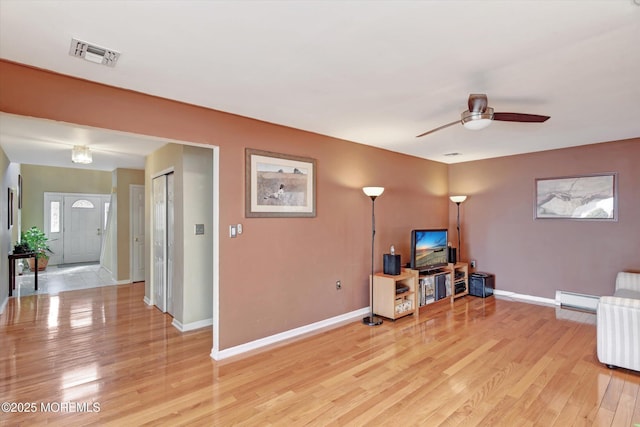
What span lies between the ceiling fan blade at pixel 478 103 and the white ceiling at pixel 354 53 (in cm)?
12

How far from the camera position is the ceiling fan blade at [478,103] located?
2436 millimetres

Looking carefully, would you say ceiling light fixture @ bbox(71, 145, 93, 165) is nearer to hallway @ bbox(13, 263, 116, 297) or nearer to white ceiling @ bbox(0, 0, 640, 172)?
hallway @ bbox(13, 263, 116, 297)

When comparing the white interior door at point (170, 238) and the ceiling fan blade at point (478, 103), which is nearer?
the ceiling fan blade at point (478, 103)

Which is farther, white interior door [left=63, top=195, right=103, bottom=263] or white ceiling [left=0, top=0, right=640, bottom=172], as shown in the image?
white interior door [left=63, top=195, right=103, bottom=263]

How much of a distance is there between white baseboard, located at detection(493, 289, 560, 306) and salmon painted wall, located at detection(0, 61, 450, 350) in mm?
1830

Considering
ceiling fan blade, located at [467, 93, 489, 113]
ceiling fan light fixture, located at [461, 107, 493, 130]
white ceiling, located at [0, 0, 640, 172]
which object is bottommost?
ceiling fan light fixture, located at [461, 107, 493, 130]

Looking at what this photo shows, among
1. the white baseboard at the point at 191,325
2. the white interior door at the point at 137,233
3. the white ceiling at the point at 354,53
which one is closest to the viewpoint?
the white ceiling at the point at 354,53

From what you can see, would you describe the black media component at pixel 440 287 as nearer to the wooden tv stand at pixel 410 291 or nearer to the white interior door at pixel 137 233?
the wooden tv stand at pixel 410 291

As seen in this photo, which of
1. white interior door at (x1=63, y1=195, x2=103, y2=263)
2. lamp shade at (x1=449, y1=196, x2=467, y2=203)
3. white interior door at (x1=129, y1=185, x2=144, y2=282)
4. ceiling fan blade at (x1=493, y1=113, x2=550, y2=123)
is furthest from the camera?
white interior door at (x1=63, y1=195, x2=103, y2=263)

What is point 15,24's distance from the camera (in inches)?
67.4

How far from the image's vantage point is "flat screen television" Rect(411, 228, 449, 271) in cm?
452

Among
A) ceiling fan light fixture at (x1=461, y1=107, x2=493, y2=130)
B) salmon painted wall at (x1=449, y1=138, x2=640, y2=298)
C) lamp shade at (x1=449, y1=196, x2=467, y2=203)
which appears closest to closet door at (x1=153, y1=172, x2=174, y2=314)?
ceiling fan light fixture at (x1=461, y1=107, x2=493, y2=130)

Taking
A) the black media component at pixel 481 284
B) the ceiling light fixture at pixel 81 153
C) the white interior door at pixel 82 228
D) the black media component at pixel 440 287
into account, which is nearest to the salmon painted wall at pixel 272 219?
the black media component at pixel 440 287

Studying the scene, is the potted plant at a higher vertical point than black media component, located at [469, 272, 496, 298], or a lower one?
higher
